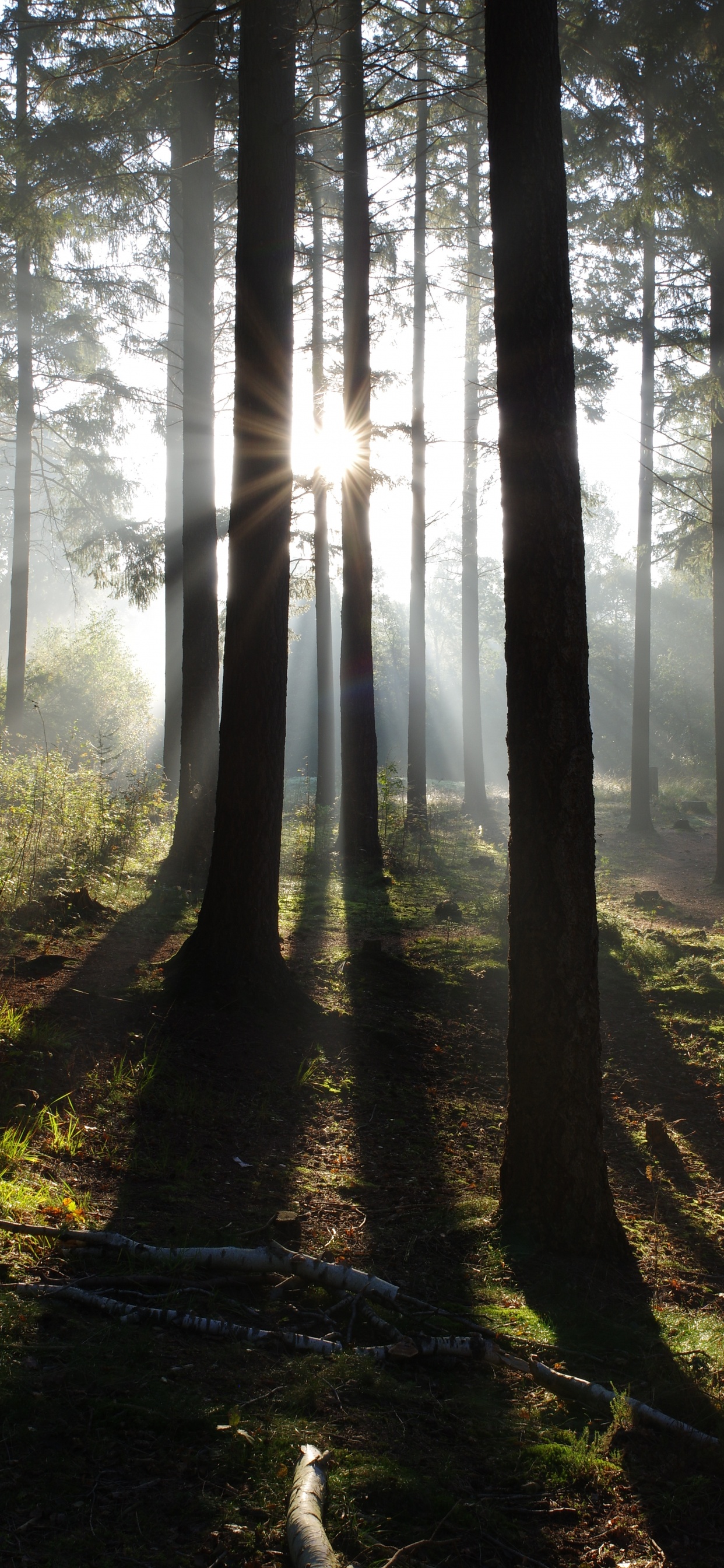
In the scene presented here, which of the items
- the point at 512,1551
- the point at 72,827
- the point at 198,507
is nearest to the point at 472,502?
the point at 198,507

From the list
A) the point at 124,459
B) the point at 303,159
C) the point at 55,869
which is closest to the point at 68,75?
the point at 303,159

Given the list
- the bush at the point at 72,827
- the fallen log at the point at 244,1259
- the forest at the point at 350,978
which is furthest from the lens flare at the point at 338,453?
the fallen log at the point at 244,1259

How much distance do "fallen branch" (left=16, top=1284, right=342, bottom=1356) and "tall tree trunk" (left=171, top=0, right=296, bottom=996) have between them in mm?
3035

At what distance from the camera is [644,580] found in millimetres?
18578

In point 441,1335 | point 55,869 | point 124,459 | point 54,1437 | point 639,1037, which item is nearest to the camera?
point 54,1437

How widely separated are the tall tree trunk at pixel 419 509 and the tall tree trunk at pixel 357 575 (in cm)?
369

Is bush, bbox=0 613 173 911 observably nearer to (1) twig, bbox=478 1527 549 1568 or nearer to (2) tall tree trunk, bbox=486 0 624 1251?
(2) tall tree trunk, bbox=486 0 624 1251

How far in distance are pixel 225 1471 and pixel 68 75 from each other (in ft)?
29.7

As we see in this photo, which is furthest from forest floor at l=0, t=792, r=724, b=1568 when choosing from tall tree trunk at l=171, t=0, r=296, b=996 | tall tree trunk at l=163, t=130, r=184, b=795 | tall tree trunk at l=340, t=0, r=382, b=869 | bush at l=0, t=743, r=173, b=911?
tall tree trunk at l=163, t=130, r=184, b=795

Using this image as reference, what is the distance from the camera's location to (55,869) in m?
8.45

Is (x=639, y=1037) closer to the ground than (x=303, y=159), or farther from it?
closer to the ground

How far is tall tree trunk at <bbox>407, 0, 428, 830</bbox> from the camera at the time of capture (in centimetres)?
1631

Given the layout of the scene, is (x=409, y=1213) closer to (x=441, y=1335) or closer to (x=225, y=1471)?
(x=441, y=1335)

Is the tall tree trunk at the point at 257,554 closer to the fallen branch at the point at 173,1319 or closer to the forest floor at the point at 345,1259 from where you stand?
the forest floor at the point at 345,1259
